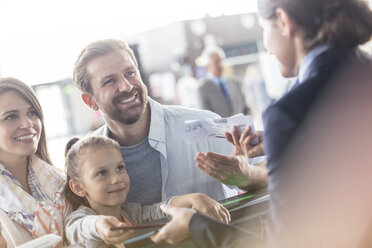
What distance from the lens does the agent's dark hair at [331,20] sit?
0.91m

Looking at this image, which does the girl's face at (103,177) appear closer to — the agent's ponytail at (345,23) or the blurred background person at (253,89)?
the agent's ponytail at (345,23)

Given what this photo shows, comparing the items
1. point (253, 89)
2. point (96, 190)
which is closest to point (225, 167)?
point (96, 190)

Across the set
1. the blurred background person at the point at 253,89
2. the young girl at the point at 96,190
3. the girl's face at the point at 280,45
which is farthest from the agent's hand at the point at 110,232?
the blurred background person at the point at 253,89

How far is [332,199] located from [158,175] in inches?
20.7

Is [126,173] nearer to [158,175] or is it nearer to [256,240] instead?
[158,175]

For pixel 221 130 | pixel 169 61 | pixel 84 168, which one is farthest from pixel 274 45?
pixel 169 61

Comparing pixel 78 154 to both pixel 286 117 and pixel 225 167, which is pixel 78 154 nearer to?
pixel 225 167

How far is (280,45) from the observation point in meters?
1.00

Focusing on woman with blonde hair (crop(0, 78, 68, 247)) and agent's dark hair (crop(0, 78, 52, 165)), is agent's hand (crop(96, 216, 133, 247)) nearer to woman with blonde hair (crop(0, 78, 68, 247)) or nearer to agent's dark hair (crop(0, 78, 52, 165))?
woman with blonde hair (crop(0, 78, 68, 247))

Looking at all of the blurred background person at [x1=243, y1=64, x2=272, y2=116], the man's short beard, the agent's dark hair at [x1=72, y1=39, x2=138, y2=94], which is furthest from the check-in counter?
the blurred background person at [x1=243, y1=64, x2=272, y2=116]

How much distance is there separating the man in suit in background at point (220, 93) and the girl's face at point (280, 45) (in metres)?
0.73

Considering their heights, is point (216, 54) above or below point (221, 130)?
above

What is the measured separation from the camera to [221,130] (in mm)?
1258

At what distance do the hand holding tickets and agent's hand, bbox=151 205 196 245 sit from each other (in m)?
0.30
